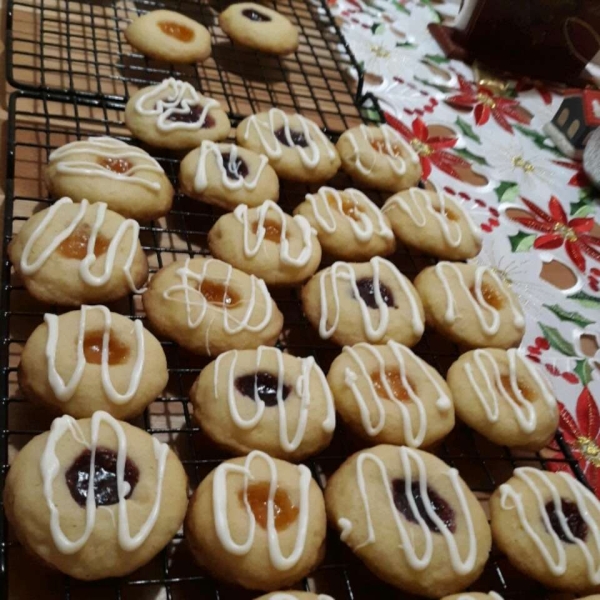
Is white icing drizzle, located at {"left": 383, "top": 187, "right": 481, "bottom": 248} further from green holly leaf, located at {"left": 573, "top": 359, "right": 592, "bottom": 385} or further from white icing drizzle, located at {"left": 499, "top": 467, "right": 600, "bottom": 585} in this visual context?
white icing drizzle, located at {"left": 499, "top": 467, "right": 600, "bottom": 585}

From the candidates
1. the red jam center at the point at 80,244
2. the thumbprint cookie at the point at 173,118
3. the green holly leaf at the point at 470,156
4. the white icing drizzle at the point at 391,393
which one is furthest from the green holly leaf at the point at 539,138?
the red jam center at the point at 80,244

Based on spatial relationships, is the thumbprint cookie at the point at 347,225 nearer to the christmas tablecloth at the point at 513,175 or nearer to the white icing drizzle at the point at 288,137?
the white icing drizzle at the point at 288,137

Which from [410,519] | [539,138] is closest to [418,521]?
[410,519]

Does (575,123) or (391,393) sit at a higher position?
(575,123)

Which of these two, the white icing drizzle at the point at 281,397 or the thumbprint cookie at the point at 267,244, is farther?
the thumbprint cookie at the point at 267,244

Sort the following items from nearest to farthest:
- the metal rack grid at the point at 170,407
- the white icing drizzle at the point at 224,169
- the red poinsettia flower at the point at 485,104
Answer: the metal rack grid at the point at 170,407, the white icing drizzle at the point at 224,169, the red poinsettia flower at the point at 485,104

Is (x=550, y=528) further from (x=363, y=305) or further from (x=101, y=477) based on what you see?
(x=101, y=477)

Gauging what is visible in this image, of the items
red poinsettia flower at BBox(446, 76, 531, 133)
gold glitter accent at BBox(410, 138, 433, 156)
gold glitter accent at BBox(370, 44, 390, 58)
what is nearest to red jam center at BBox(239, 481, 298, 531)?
gold glitter accent at BBox(410, 138, 433, 156)
